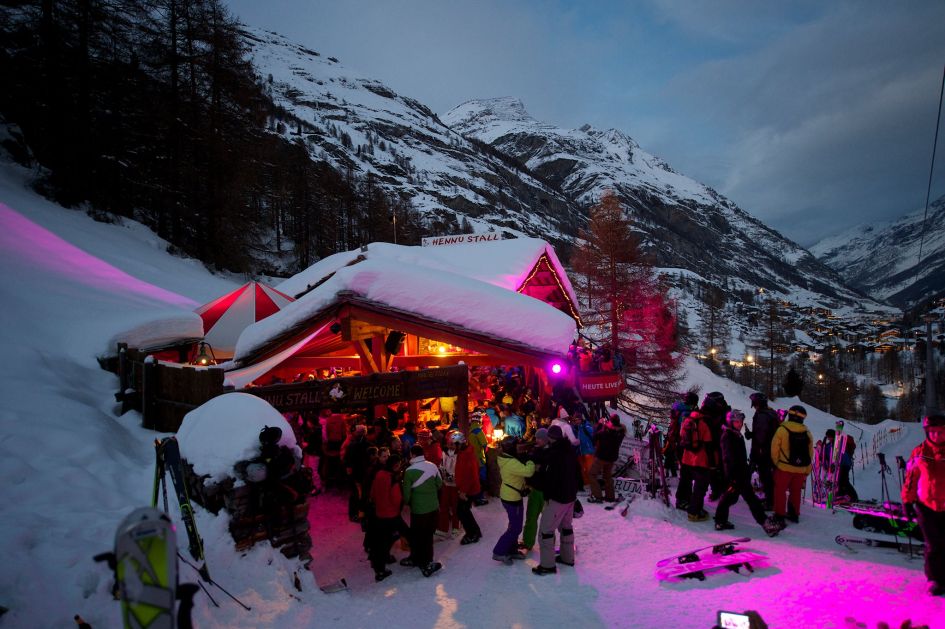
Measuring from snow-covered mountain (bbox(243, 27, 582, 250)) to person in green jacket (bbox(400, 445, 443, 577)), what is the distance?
304 ft

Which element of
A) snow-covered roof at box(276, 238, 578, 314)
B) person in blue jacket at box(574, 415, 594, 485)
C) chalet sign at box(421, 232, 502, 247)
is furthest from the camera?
chalet sign at box(421, 232, 502, 247)

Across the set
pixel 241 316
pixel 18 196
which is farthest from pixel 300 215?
pixel 241 316

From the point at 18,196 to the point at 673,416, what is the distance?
64.2 feet

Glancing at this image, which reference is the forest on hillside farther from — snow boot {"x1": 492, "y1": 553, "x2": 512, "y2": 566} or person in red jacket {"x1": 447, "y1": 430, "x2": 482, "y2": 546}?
snow boot {"x1": 492, "y1": 553, "x2": 512, "y2": 566}

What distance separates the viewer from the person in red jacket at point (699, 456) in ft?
21.9

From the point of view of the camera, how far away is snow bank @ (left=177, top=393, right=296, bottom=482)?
4715 millimetres

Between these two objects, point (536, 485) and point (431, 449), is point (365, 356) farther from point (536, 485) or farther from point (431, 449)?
point (536, 485)

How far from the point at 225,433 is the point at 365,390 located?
8.37 ft

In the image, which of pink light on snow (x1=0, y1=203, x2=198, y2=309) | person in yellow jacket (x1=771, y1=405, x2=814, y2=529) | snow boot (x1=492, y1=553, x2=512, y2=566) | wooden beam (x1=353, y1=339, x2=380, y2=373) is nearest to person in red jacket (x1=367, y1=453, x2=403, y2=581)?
snow boot (x1=492, y1=553, x2=512, y2=566)

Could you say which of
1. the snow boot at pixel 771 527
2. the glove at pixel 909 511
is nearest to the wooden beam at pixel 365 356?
the snow boot at pixel 771 527

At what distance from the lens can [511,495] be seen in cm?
564

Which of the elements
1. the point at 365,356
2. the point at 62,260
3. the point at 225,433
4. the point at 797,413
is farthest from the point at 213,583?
the point at 62,260

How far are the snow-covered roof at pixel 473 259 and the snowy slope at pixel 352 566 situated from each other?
8568 mm

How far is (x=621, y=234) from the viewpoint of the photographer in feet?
64.3
